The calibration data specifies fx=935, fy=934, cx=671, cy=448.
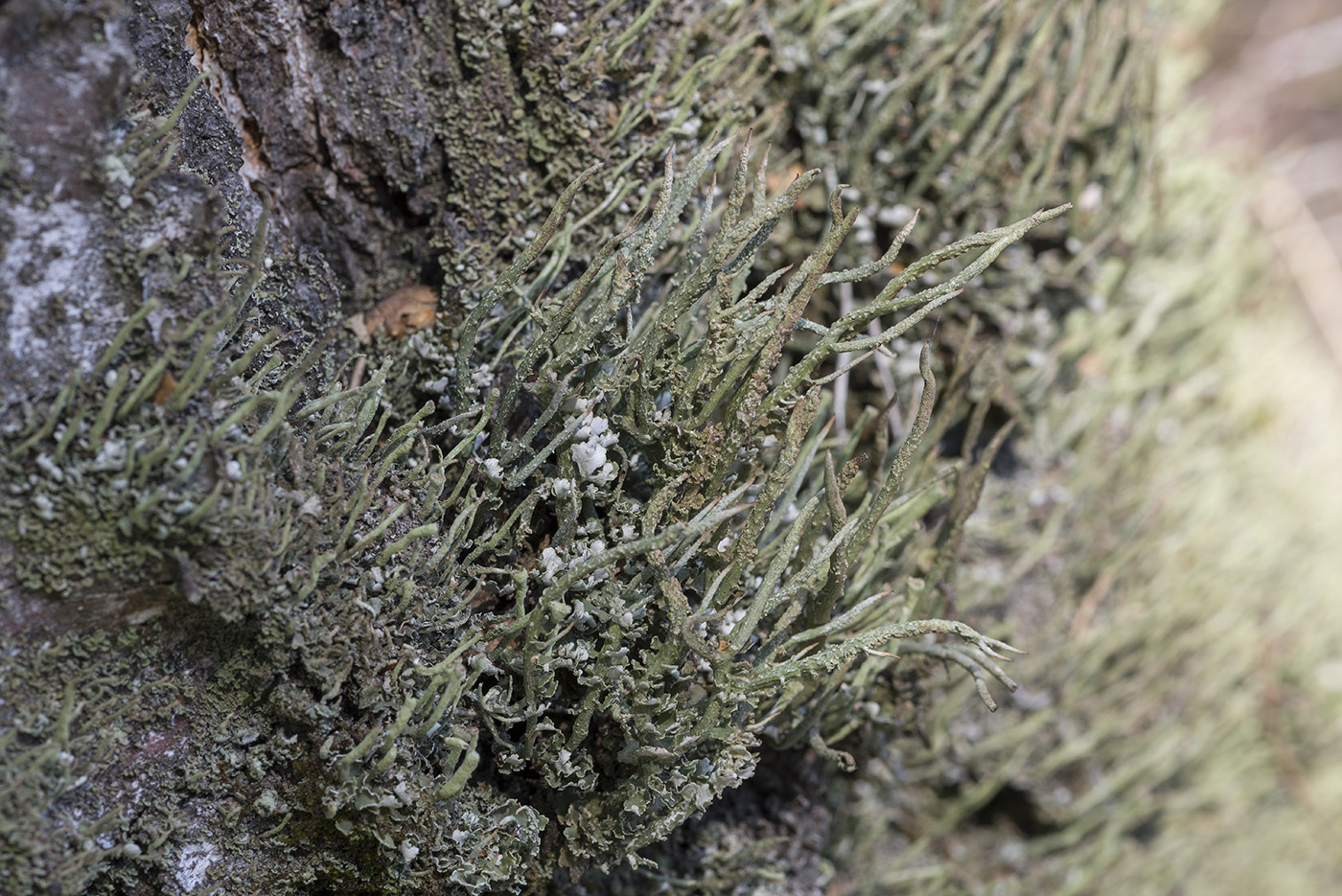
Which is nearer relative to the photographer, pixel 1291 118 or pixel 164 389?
pixel 164 389

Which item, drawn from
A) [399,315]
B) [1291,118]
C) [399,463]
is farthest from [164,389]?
[1291,118]

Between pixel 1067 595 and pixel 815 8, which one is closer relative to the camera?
pixel 815 8

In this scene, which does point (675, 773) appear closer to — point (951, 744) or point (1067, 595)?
point (951, 744)

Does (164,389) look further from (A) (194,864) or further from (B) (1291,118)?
(B) (1291,118)

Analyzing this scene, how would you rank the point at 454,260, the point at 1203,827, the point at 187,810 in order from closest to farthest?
1. the point at 187,810
2. the point at 454,260
3. the point at 1203,827

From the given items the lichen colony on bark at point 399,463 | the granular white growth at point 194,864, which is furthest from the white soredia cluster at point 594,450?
the granular white growth at point 194,864

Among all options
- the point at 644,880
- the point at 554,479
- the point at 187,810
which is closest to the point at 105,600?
the point at 187,810
